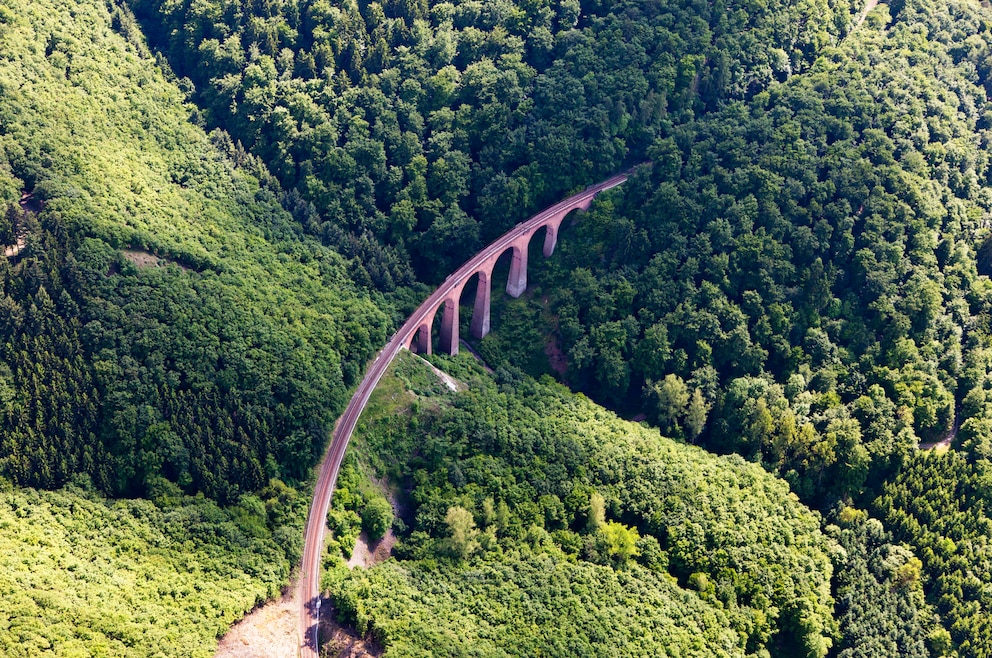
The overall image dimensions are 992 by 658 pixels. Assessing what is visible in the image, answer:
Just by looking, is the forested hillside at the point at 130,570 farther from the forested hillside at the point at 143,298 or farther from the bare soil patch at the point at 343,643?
the bare soil patch at the point at 343,643

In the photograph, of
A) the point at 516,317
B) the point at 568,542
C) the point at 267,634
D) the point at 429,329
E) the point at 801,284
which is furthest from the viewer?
the point at 516,317

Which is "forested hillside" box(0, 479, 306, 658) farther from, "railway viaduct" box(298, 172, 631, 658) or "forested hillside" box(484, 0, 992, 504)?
"forested hillside" box(484, 0, 992, 504)

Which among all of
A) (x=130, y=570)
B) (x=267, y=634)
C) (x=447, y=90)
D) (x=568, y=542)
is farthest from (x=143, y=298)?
(x=447, y=90)

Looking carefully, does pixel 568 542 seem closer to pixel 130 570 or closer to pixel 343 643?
pixel 343 643

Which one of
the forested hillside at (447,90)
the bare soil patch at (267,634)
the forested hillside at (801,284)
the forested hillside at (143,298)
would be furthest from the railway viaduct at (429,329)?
the forested hillside at (801,284)

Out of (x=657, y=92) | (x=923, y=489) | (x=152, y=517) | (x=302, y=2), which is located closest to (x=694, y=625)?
(x=923, y=489)
